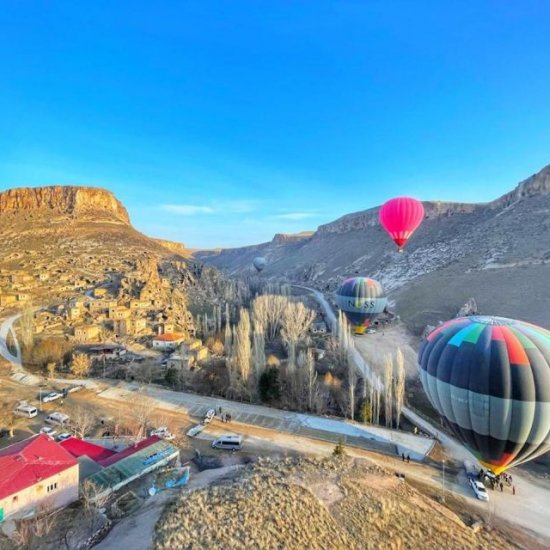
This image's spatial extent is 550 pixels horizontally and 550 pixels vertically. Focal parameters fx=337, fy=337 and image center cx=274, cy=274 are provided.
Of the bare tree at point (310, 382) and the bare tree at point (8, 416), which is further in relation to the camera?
the bare tree at point (310, 382)

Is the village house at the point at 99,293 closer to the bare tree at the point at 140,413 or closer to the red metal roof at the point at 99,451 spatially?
the bare tree at the point at 140,413

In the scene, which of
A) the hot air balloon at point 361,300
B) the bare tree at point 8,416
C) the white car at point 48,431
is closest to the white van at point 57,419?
the white car at point 48,431

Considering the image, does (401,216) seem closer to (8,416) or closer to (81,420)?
(81,420)

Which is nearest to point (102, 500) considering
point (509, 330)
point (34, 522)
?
point (34, 522)

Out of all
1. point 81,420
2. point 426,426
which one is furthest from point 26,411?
point 426,426

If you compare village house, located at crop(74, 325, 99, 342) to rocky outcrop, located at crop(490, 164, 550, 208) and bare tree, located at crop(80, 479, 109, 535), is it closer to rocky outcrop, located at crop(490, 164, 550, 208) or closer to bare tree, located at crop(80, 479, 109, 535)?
bare tree, located at crop(80, 479, 109, 535)

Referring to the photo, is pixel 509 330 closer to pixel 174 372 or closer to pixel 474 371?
pixel 474 371
